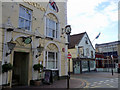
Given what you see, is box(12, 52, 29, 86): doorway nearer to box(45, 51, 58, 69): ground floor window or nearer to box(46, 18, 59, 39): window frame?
box(45, 51, 58, 69): ground floor window

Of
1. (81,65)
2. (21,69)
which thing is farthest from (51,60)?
(81,65)

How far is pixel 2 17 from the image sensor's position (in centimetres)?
857

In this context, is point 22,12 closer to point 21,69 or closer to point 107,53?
point 21,69

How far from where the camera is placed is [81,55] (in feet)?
80.5

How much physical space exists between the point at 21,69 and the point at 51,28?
220 inches

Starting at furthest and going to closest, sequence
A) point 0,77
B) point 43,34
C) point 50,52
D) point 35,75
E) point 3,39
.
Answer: point 50,52
point 43,34
point 35,75
point 3,39
point 0,77

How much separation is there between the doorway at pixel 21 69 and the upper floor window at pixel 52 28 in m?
3.55

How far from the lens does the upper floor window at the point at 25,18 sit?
10000 mm

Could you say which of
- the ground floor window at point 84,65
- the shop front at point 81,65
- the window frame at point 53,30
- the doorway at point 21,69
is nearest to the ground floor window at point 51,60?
the window frame at point 53,30

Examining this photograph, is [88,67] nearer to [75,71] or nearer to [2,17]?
[75,71]

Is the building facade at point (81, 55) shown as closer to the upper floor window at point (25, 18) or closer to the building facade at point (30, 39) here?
the building facade at point (30, 39)

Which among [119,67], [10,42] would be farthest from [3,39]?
[119,67]

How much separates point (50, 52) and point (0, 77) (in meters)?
5.93

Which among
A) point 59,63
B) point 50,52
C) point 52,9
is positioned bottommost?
point 59,63
